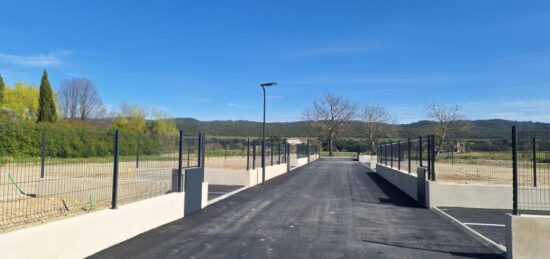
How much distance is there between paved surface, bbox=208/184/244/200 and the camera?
15.0m

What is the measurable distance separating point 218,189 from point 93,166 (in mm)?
8283

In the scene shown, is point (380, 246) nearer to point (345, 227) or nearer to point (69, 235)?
point (345, 227)

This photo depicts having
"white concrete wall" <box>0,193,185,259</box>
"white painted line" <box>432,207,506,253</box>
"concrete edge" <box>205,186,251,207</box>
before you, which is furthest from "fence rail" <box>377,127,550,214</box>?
"white concrete wall" <box>0,193,185,259</box>

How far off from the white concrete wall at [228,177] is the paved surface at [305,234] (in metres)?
5.19

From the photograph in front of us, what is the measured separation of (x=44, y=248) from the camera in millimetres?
5664

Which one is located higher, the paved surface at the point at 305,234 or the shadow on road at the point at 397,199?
the paved surface at the point at 305,234

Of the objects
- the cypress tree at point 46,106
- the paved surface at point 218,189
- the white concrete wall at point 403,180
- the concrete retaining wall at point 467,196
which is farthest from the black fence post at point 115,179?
the cypress tree at point 46,106

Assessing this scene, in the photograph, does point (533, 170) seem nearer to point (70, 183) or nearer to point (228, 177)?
point (228, 177)

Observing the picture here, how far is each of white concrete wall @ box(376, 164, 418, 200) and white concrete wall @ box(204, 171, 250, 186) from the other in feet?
21.0

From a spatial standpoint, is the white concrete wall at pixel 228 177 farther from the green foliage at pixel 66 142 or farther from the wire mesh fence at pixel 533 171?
the wire mesh fence at pixel 533 171

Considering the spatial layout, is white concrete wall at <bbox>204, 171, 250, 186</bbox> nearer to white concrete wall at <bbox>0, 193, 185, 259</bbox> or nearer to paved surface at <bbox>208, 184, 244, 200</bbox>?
paved surface at <bbox>208, 184, 244, 200</bbox>

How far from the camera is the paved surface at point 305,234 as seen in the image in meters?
6.98

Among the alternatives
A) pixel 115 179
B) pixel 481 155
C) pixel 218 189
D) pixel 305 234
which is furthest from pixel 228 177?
pixel 115 179

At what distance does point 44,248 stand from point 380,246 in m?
5.22
